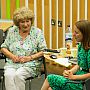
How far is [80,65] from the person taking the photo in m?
2.56

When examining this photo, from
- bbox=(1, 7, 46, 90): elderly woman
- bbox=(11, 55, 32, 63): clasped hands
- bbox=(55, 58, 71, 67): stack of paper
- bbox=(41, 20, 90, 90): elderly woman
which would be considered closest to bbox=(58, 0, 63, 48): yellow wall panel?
bbox=(1, 7, 46, 90): elderly woman

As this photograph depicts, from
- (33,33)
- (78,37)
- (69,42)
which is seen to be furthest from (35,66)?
(78,37)

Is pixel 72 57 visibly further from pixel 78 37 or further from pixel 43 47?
pixel 78 37

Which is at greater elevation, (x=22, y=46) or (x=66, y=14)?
(x=66, y=14)

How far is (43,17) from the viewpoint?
17.7 ft

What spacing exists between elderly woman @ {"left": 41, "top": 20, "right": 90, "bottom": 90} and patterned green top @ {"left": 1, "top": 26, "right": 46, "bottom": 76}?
72 centimetres

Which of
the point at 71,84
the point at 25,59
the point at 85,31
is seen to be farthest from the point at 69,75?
the point at 25,59

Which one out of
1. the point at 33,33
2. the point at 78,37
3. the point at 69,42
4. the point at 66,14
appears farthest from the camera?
the point at 66,14

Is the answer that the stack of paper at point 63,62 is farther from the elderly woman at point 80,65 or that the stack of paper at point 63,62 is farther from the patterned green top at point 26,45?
the patterned green top at point 26,45

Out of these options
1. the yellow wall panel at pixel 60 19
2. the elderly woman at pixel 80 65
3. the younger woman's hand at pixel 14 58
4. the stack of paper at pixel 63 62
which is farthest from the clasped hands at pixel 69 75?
the yellow wall panel at pixel 60 19

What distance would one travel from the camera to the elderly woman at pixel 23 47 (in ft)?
10.4

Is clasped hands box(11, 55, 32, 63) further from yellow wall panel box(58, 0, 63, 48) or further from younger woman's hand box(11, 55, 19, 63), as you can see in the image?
yellow wall panel box(58, 0, 63, 48)

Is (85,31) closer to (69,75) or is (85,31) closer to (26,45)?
(69,75)

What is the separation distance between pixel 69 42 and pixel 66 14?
2102 mm
